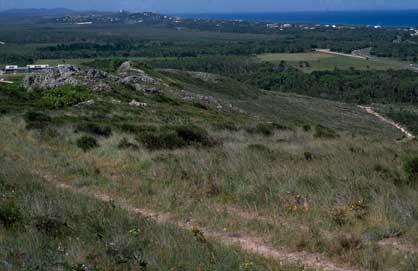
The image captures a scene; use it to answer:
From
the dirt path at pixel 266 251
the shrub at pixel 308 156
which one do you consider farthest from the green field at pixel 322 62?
the dirt path at pixel 266 251

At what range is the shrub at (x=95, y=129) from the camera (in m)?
17.6

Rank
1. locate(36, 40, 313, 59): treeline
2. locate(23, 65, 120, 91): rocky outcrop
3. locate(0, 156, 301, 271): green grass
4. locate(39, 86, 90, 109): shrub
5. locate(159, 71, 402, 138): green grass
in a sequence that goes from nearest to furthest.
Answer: locate(0, 156, 301, 271): green grass
locate(39, 86, 90, 109): shrub
locate(23, 65, 120, 91): rocky outcrop
locate(159, 71, 402, 138): green grass
locate(36, 40, 313, 59): treeline

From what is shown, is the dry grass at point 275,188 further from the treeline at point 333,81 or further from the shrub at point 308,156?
the treeline at point 333,81

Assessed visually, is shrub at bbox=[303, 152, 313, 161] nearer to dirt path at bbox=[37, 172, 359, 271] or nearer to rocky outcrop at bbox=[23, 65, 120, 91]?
dirt path at bbox=[37, 172, 359, 271]

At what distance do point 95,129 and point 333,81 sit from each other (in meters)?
107

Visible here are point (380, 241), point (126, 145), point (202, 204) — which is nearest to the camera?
point (380, 241)

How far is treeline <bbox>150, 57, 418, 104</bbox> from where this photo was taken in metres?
109

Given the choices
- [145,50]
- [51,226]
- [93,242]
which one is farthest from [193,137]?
[145,50]

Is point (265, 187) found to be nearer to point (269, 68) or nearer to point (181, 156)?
point (181, 156)

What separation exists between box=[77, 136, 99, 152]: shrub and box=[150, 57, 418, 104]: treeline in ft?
303

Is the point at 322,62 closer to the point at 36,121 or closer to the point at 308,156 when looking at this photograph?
the point at 36,121

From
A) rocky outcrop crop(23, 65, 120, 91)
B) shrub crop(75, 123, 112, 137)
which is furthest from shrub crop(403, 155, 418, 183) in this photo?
rocky outcrop crop(23, 65, 120, 91)

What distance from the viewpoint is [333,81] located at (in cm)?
11925

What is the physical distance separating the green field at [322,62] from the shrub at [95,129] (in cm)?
12544
